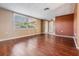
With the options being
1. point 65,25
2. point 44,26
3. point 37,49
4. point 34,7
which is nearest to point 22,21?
point 34,7

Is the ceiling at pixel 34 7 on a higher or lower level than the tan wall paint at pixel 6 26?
higher

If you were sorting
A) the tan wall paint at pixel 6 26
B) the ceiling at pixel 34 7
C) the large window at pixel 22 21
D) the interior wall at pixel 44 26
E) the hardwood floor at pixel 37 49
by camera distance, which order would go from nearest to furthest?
the hardwood floor at pixel 37 49
the ceiling at pixel 34 7
the tan wall paint at pixel 6 26
the large window at pixel 22 21
the interior wall at pixel 44 26

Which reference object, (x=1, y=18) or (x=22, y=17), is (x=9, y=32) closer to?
(x=1, y=18)

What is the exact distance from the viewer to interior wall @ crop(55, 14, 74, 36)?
9.05 meters

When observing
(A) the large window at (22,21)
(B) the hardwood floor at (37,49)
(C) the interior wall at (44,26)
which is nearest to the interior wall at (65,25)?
(A) the large window at (22,21)

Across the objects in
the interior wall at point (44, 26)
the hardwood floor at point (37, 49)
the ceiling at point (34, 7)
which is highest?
the ceiling at point (34, 7)

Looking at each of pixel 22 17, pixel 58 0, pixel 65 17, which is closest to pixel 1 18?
pixel 22 17

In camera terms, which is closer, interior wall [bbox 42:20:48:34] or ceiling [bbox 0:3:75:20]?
ceiling [bbox 0:3:75:20]

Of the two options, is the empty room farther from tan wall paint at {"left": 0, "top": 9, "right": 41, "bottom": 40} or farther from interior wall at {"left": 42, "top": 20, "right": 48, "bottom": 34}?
interior wall at {"left": 42, "top": 20, "right": 48, "bottom": 34}

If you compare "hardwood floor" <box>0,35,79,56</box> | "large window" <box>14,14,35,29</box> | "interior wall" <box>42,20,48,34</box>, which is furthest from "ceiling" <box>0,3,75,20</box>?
"interior wall" <box>42,20,48,34</box>

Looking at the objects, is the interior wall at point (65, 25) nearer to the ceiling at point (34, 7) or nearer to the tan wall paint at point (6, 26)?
the ceiling at point (34, 7)

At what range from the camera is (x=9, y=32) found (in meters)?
6.88

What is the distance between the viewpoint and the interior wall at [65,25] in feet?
29.7

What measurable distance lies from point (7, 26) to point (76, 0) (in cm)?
512
